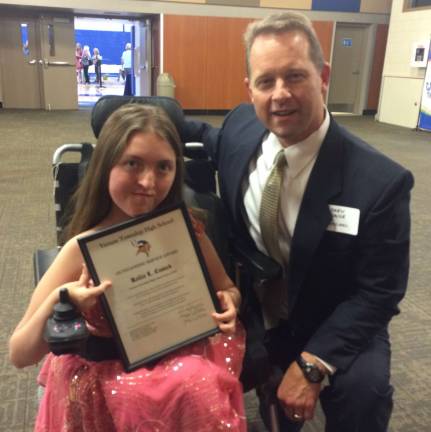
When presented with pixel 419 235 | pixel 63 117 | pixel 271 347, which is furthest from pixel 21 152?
pixel 271 347

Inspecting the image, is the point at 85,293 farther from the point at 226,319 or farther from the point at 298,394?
the point at 298,394

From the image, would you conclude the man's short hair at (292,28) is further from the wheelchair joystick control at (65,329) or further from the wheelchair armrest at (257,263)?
the wheelchair joystick control at (65,329)

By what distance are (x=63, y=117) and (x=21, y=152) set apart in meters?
3.50

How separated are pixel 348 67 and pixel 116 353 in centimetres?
1152

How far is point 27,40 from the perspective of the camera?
33.0 feet

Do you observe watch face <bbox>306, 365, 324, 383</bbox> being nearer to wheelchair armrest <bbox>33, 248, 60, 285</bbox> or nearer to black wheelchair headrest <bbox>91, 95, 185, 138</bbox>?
wheelchair armrest <bbox>33, 248, 60, 285</bbox>

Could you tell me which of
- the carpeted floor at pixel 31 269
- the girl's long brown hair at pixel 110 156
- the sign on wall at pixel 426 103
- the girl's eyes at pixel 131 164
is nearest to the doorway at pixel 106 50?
the sign on wall at pixel 426 103

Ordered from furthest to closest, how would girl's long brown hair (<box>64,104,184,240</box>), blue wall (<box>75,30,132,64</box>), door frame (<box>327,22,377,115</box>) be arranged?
1. blue wall (<box>75,30,132,64</box>)
2. door frame (<box>327,22,377,115</box>)
3. girl's long brown hair (<box>64,104,184,240</box>)

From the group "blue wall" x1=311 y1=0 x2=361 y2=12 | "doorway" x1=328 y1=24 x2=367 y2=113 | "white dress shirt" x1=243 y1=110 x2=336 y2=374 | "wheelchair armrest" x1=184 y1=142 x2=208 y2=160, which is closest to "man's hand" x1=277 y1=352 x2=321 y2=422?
"white dress shirt" x1=243 y1=110 x2=336 y2=374

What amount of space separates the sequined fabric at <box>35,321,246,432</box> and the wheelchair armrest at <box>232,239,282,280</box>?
0.98 feet

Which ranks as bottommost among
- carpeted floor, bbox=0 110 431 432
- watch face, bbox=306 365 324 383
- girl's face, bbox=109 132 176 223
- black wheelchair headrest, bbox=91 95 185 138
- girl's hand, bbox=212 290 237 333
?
carpeted floor, bbox=0 110 431 432

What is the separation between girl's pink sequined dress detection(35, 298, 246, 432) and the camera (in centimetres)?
105

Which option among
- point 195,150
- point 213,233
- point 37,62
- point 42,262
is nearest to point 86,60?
point 37,62

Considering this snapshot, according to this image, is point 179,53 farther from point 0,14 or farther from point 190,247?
point 190,247
